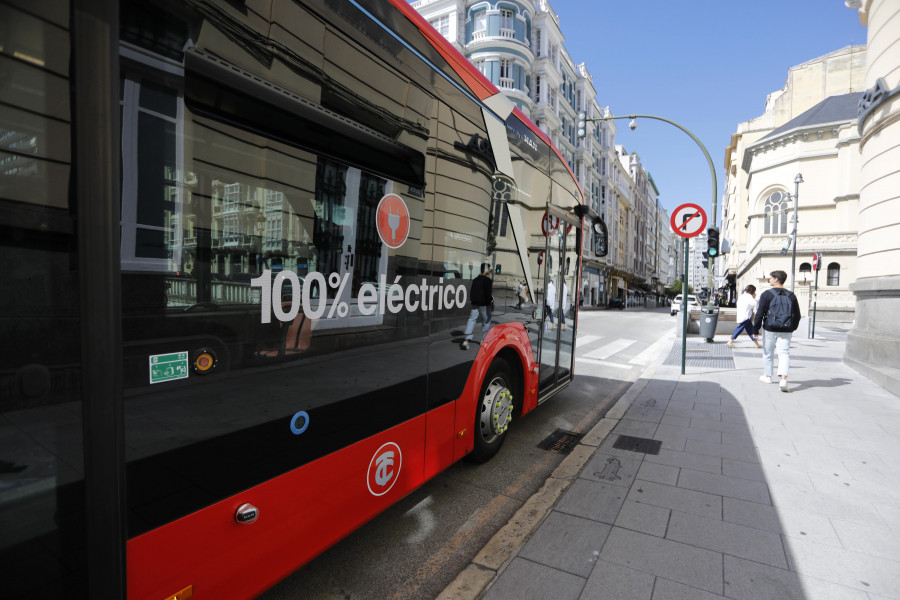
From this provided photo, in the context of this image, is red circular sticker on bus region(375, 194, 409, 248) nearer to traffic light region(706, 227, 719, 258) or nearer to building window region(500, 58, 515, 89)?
traffic light region(706, 227, 719, 258)

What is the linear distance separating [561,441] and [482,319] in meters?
2.13

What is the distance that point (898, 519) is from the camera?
126 inches

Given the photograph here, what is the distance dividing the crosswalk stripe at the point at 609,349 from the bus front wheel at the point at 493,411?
24.2ft

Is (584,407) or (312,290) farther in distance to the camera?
(584,407)

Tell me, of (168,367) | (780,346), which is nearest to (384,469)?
(168,367)

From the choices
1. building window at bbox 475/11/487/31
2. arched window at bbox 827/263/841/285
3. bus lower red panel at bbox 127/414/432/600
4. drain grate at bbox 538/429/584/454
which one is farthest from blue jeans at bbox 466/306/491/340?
arched window at bbox 827/263/841/285

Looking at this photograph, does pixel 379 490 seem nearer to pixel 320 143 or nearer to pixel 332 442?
pixel 332 442

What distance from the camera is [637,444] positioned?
475 cm

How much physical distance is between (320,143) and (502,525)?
2777 mm

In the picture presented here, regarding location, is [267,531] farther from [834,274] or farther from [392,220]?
[834,274]

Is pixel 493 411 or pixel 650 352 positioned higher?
pixel 493 411

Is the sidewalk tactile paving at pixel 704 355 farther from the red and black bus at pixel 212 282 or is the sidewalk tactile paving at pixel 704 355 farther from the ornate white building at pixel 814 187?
the ornate white building at pixel 814 187

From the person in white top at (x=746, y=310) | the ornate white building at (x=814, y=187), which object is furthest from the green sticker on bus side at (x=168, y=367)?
the ornate white building at (x=814, y=187)

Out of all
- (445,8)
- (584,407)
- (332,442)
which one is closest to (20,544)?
(332,442)
